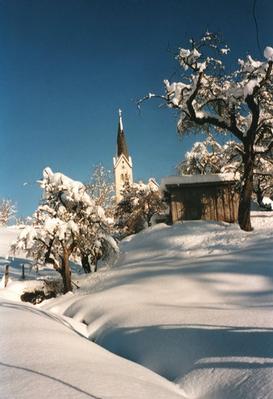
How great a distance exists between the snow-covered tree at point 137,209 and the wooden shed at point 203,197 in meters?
9.69

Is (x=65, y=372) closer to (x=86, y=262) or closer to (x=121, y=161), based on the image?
(x=86, y=262)

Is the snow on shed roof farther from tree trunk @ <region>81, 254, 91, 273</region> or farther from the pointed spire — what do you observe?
the pointed spire

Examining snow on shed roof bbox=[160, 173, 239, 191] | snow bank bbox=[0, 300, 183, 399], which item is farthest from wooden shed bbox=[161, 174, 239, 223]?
snow bank bbox=[0, 300, 183, 399]

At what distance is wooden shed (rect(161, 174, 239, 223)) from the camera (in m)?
26.2

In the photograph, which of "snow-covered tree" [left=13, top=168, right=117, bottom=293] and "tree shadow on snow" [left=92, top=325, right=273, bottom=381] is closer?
"tree shadow on snow" [left=92, top=325, right=273, bottom=381]

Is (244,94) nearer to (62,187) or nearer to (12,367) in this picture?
(62,187)

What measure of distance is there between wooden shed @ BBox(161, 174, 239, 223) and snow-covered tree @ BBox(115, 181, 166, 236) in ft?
31.8

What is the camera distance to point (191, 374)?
5500 millimetres

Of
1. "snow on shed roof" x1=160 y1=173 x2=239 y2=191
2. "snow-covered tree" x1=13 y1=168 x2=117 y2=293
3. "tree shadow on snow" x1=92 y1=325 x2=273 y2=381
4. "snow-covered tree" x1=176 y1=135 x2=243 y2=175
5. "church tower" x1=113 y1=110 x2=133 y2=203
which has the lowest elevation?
"tree shadow on snow" x1=92 y1=325 x2=273 y2=381

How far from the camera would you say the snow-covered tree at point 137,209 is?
122 ft

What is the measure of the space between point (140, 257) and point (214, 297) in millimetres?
10320

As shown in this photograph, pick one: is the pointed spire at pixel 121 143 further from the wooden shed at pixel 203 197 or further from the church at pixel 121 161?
the wooden shed at pixel 203 197

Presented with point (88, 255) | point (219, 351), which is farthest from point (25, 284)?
point (219, 351)

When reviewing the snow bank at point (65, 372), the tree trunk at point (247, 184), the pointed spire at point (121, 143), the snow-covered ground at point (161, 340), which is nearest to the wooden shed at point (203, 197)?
the tree trunk at point (247, 184)
